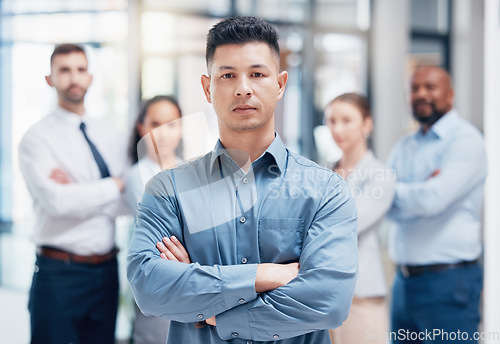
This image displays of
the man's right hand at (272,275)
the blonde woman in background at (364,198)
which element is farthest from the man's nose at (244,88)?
the blonde woman in background at (364,198)

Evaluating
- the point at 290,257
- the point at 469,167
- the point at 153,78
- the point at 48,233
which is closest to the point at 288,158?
the point at 290,257

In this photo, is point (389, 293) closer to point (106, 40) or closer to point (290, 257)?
point (290, 257)

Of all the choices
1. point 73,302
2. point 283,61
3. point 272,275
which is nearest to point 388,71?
point 283,61

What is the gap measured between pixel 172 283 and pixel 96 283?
1057mm

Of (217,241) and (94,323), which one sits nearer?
(217,241)

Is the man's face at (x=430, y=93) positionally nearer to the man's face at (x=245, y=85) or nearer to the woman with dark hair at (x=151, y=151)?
the man's face at (x=245, y=85)

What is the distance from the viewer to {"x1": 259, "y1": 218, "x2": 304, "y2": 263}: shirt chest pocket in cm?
158

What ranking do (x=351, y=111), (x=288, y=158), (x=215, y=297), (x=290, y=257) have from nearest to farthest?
(x=215, y=297) → (x=290, y=257) → (x=288, y=158) → (x=351, y=111)

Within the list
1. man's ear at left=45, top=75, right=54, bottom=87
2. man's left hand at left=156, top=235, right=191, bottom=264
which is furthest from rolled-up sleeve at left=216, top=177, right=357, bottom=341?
man's ear at left=45, top=75, right=54, bottom=87

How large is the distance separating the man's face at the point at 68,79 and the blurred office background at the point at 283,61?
39 mm

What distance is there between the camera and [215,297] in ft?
4.72

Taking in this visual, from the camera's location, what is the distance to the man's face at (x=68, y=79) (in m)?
2.25

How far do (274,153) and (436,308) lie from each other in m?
1.20

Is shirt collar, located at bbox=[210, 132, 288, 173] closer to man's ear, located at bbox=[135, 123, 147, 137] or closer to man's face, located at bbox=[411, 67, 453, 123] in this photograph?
man's ear, located at bbox=[135, 123, 147, 137]
